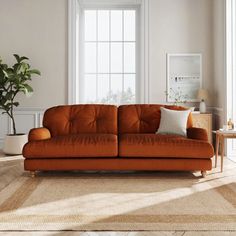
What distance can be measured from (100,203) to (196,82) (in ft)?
12.6

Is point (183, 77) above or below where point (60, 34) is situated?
below

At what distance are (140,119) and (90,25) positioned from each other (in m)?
2.50

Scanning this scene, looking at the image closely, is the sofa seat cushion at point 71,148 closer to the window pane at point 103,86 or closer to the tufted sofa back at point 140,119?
the tufted sofa back at point 140,119

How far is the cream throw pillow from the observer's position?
429cm

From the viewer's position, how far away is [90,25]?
627cm

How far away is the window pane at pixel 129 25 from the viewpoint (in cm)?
626

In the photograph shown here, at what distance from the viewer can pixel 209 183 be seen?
3.59m

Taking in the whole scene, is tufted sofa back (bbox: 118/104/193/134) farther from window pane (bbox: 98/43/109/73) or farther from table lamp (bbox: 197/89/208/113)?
window pane (bbox: 98/43/109/73)

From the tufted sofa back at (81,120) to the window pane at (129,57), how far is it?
1787mm

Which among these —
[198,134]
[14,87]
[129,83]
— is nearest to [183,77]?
[129,83]

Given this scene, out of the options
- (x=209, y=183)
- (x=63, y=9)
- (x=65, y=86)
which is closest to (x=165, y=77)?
(x=65, y=86)

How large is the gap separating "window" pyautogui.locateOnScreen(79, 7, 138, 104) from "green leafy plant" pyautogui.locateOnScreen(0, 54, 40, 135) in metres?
1.03

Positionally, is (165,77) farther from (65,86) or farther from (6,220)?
(6,220)

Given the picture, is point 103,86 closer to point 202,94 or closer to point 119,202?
point 202,94
